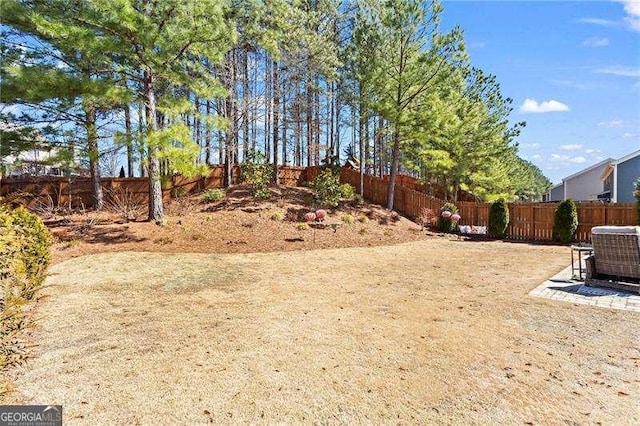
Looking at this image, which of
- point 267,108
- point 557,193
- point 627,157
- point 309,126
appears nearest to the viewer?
point 267,108

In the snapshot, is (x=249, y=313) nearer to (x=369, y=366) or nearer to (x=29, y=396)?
(x=369, y=366)

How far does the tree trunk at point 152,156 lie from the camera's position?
10430 mm

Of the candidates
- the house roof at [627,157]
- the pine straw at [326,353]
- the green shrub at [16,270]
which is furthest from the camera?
the house roof at [627,157]

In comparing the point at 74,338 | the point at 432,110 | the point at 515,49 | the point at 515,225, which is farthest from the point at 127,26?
the point at 515,225

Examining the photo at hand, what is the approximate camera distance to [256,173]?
15859mm

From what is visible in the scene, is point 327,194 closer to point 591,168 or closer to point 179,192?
point 179,192

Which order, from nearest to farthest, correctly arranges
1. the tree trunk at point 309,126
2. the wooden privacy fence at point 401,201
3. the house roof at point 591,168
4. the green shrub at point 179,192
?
the wooden privacy fence at point 401,201 < the green shrub at point 179,192 < the tree trunk at point 309,126 < the house roof at point 591,168

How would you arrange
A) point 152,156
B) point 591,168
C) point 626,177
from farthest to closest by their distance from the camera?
point 591,168 < point 626,177 < point 152,156

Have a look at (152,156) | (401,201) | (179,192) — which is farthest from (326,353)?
(401,201)

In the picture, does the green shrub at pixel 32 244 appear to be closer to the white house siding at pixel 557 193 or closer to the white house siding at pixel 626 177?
the white house siding at pixel 626 177

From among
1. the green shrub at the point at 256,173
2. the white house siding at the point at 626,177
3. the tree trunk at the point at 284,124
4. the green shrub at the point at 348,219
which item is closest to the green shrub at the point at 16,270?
the green shrub at the point at 256,173

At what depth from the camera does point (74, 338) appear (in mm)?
4051

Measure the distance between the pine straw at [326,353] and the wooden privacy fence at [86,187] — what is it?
25.3 feet

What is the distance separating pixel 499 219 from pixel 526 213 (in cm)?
110
